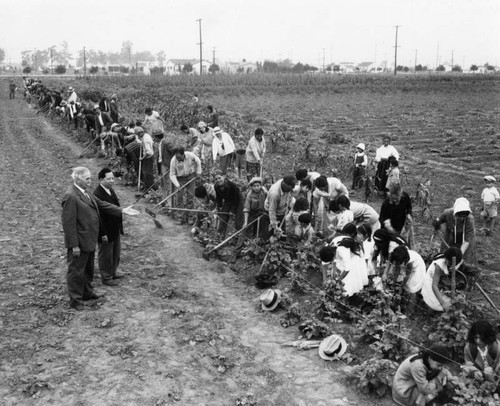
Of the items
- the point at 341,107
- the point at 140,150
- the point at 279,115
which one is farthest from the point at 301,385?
the point at 341,107

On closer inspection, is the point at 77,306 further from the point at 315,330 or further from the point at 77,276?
the point at 315,330

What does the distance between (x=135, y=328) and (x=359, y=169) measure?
7.92 meters

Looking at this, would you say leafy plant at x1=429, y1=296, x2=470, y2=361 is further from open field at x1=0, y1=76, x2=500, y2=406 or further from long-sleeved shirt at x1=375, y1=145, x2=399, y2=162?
long-sleeved shirt at x1=375, y1=145, x2=399, y2=162

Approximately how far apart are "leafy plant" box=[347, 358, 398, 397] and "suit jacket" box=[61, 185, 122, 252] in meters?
3.42

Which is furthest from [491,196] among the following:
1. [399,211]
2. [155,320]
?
[155,320]

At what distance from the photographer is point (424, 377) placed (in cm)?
453

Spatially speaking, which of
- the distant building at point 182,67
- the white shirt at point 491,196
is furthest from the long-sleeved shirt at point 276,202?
the distant building at point 182,67

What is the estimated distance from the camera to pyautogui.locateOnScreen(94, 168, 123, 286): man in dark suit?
6910mm

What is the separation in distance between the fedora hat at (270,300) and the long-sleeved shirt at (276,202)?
1353 mm

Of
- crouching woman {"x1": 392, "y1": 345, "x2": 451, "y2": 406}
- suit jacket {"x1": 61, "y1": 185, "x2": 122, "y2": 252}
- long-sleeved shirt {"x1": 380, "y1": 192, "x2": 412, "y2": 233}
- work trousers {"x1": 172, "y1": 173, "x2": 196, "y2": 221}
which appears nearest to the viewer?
crouching woman {"x1": 392, "y1": 345, "x2": 451, "y2": 406}

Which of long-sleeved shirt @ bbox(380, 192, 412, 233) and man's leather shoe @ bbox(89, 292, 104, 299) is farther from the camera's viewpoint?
long-sleeved shirt @ bbox(380, 192, 412, 233)

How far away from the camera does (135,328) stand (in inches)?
241

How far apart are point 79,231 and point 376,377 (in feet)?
12.2

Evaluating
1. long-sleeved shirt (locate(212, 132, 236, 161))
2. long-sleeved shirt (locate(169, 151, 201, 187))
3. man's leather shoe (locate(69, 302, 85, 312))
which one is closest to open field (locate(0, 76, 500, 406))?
man's leather shoe (locate(69, 302, 85, 312))
